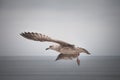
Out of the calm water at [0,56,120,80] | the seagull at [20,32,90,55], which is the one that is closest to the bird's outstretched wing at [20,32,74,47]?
the seagull at [20,32,90,55]

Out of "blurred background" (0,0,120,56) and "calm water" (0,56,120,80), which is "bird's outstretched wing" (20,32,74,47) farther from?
"calm water" (0,56,120,80)

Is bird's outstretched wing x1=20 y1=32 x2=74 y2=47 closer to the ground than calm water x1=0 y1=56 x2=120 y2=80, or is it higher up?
higher up

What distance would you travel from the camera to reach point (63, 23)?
3.18 m

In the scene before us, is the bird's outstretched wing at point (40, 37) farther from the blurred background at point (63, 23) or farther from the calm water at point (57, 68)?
the calm water at point (57, 68)

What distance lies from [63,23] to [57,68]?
0.57m

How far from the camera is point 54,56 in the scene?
3.12 metres

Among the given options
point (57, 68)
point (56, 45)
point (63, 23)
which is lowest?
point (57, 68)

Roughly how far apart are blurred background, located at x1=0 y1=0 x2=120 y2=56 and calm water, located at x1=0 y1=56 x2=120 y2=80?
0.11m

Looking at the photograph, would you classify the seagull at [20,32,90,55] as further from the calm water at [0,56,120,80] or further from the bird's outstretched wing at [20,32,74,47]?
the calm water at [0,56,120,80]

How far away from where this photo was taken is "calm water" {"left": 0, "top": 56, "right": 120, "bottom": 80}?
300 cm

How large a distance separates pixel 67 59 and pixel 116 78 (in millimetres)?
625

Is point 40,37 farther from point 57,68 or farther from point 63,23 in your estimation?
point 57,68

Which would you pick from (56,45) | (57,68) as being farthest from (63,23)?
(57,68)

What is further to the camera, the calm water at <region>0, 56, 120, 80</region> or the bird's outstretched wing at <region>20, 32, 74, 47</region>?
the bird's outstretched wing at <region>20, 32, 74, 47</region>
